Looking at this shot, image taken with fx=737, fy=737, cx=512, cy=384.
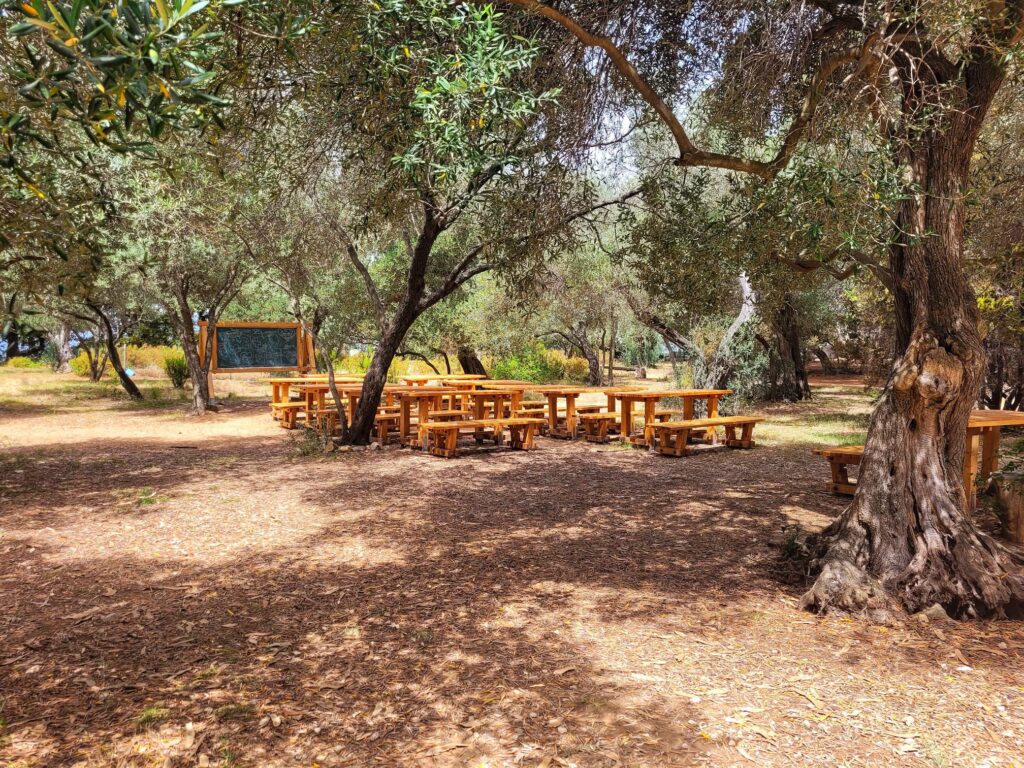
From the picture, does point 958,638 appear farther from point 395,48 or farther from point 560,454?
point 560,454

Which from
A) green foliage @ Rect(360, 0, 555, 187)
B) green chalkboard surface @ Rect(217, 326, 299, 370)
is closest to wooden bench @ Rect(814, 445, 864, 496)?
green foliage @ Rect(360, 0, 555, 187)

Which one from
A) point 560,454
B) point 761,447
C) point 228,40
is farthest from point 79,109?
point 761,447

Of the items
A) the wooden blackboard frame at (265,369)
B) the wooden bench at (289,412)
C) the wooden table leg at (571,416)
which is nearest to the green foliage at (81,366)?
the wooden blackboard frame at (265,369)

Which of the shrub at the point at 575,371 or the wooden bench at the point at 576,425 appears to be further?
the shrub at the point at 575,371

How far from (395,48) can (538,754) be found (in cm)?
344

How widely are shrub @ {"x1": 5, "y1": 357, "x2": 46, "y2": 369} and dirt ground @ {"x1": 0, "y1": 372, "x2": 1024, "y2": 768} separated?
28.7 metres

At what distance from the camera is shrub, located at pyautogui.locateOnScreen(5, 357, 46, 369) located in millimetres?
32000

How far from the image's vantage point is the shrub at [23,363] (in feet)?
105

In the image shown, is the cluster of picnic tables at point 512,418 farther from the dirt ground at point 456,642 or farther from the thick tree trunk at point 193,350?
the dirt ground at point 456,642

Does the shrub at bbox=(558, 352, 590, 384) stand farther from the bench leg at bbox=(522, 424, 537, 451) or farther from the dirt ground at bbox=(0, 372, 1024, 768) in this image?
the dirt ground at bbox=(0, 372, 1024, 768)

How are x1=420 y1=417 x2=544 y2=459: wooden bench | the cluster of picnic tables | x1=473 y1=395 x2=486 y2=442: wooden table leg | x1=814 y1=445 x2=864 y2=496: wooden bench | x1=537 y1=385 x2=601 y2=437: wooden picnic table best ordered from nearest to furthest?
x1=814 y1=445 x2=864 y2=496: wooden bench
x1=420 y1=417 x2=544 y2=459: wooden bench
the cluster of picnic tables
x1=473 y1=395 x2=486 y2=442: wooden table leg
x1=537 y1=385 x2=601 y2=437: wooden picnic table

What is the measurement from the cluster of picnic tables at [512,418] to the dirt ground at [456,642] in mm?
2953

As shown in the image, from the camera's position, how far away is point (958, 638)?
13.7ft

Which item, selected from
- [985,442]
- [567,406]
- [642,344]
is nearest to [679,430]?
[567,406]
